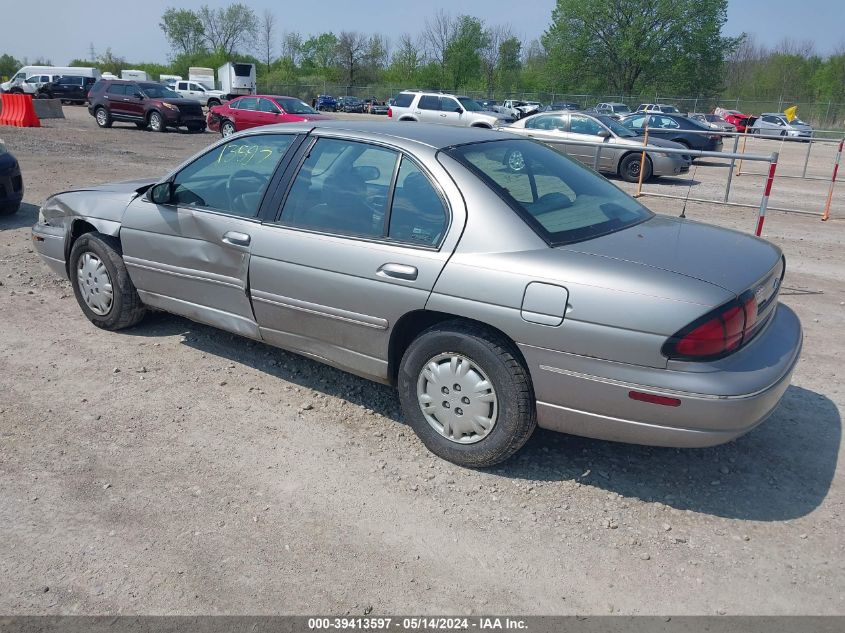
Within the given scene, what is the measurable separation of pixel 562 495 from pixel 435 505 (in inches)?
25.1

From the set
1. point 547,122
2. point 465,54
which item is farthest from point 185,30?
point 547,122

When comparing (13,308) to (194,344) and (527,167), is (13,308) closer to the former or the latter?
(194,344)

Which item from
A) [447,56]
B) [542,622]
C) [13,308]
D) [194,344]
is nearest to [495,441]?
[542,622]

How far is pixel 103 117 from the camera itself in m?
25.5

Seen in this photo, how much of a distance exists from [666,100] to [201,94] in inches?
1312

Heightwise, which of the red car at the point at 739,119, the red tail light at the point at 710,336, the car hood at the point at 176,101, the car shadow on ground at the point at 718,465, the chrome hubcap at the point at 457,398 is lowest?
the car shadow on ground at the point at 718,465

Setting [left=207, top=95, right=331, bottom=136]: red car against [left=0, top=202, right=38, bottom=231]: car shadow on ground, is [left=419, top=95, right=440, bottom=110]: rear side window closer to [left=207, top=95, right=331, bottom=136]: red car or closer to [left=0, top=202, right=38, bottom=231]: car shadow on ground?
[left=207, top=95, right=331, bottom=136]: red car

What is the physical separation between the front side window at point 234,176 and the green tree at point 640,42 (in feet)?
213

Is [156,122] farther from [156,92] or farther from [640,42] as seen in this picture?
[640,42]

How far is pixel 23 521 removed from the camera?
320cm

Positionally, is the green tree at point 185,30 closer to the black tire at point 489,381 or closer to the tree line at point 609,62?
the tree line at point 609,62

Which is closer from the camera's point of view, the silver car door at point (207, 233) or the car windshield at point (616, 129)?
the silver car door at point (207, 233)

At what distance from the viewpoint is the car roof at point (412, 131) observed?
3.95 m

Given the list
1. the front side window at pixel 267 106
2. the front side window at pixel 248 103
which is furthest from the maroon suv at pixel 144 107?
the front side window at pixel 267 106
